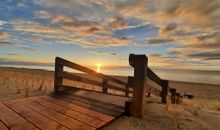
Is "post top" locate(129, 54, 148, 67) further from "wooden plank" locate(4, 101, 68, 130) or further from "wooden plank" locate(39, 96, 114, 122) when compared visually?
"wooden plank" locate(4, 101, 68, 130)

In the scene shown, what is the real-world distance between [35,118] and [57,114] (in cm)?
40

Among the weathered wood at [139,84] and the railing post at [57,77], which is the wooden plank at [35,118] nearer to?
the weathered wood at [139,84]

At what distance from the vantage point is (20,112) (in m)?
2.96

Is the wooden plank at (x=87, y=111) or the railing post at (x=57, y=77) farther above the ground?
the railing post at (x=57, y=77)

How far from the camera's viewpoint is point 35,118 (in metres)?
2.71

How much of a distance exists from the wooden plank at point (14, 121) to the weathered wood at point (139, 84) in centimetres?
192

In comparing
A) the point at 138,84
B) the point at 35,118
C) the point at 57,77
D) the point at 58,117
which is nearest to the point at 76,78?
the point at 57,77

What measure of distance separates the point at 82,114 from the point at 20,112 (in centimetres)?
123

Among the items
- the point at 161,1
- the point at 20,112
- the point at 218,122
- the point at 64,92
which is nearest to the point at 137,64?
the point at 218,122

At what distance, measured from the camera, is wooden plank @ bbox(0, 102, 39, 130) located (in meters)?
2.31

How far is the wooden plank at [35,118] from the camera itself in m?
2.38

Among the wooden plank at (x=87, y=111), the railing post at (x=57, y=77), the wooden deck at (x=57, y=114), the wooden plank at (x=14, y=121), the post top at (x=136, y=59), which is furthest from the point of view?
the railing post at (x=57, y=77)

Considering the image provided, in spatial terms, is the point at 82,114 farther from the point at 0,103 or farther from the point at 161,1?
the point at 161,1

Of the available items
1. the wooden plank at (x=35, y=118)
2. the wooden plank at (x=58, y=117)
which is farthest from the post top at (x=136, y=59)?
the wooden plank at (x=35, y=118)
